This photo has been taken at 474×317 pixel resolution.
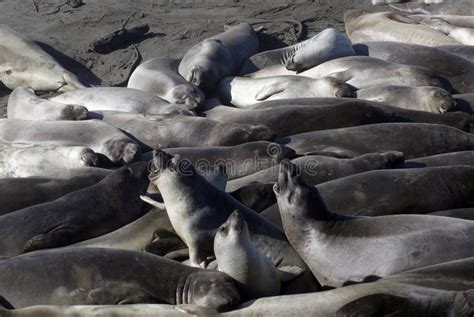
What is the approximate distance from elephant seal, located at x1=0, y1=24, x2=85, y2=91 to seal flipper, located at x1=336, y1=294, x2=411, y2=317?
5.33 meters

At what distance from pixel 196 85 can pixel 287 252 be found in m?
3.58

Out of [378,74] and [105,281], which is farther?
[378,74]

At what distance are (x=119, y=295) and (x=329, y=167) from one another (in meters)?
2.00

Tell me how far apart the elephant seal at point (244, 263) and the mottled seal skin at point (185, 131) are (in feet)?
7.22

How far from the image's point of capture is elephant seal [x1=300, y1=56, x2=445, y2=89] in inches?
312

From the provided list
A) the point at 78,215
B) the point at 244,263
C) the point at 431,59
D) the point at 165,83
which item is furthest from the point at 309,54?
the point at 244,263

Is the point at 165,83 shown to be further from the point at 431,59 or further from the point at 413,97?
the point at 431,59

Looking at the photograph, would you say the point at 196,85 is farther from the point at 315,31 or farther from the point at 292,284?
the point at 292,284

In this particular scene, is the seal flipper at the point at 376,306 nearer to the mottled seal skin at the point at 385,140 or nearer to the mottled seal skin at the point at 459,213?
the mottled seal skin at the point at 459,213

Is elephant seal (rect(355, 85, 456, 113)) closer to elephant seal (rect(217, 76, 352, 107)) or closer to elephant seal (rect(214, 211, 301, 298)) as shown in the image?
elephant seal (rect(217, 76, 352, 107))

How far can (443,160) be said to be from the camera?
20.1 feet

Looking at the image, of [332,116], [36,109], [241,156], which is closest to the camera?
[241,156]

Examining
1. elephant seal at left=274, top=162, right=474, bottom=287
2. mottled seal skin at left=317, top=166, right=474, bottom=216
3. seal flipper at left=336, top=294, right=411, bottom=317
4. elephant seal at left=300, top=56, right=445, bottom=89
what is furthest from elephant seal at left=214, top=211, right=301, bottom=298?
elephant seal at left=300, top=56, right=445, bottom=89

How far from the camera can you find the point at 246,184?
601cm
